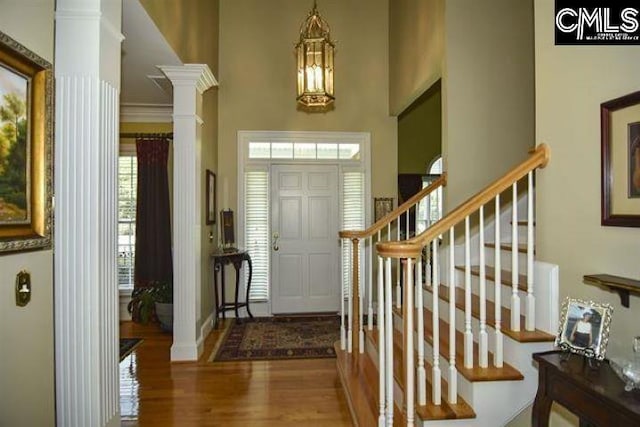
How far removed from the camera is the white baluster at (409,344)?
1.93m

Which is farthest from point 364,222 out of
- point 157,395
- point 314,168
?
point 157,395

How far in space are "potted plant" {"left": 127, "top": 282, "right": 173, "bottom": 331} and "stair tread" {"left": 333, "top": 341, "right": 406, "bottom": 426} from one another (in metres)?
2.26

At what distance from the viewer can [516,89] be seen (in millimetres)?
3619

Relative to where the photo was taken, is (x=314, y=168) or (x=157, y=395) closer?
(x=157, y=395)

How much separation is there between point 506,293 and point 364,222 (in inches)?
118

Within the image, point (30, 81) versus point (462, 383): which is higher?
point (30, 81)

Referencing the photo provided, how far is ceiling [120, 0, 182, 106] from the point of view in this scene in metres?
2.79

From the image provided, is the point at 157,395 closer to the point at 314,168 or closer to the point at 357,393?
the point at 357,393

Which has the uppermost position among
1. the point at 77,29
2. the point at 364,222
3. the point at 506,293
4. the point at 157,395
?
the point at 77,29

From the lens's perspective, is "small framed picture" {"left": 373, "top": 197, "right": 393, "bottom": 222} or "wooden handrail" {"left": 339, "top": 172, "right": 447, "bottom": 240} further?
"small framed picture" {"left": 373, "top": 197, "right": 393, "bottom": 222}

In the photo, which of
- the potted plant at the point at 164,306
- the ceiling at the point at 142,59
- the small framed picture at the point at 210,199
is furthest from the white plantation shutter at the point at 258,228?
the ceiling at the point at 142,59

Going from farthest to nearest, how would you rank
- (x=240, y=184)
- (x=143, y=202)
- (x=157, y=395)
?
1. (x=240, y=184)
2. (x=143, y=202)
3. (x=157, y=395)

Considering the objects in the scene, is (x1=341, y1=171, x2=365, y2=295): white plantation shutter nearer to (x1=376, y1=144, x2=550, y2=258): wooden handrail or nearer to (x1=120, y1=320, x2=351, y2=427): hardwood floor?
(x1=120, y1=320, x2=351, y2=427): hardwood floor

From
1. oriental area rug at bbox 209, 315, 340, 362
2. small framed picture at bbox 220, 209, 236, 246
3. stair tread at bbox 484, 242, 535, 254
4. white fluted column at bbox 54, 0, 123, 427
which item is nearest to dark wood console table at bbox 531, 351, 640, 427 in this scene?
stair tread at bbox 484, 242, 535, 254
